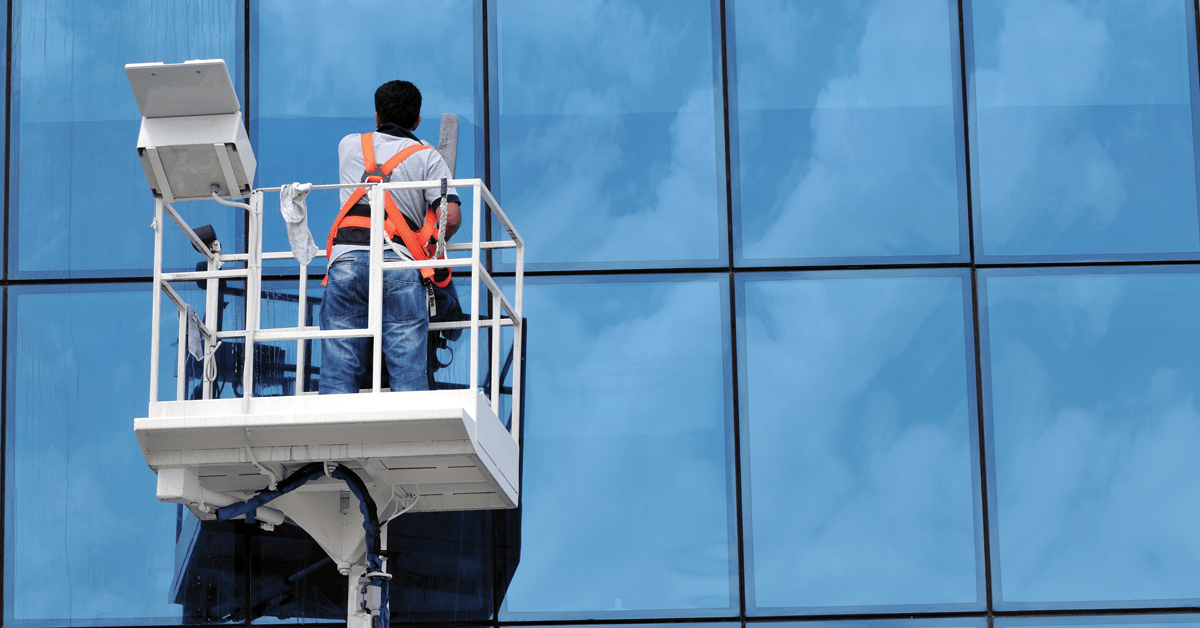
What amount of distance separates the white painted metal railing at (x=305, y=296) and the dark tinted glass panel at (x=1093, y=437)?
10.4 ft

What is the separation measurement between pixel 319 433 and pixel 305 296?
1553mm

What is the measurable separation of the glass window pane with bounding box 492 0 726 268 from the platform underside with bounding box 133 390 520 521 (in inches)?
86.1

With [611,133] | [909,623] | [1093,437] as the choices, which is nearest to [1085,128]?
[1093,437]

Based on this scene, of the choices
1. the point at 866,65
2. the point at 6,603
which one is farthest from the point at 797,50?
the point at 6,603

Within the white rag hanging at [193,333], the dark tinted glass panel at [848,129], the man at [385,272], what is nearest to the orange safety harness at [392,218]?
the man at [385,272]

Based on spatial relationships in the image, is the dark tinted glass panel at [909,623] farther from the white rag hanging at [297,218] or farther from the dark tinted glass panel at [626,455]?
the white rag hanging at [297,218]

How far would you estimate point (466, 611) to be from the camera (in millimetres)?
9125

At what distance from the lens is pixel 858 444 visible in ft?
30.9

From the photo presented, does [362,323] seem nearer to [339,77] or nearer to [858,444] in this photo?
[339,77]

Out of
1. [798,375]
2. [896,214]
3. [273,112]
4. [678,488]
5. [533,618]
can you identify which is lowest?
[533,618]

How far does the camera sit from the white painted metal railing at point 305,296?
750 centimetres

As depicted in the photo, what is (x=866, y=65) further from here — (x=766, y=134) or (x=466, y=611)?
(x=466, y=611)

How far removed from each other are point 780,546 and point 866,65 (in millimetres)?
3314

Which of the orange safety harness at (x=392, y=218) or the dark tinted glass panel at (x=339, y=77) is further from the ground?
the dark tinted glass panel at (x=339, y=77)
